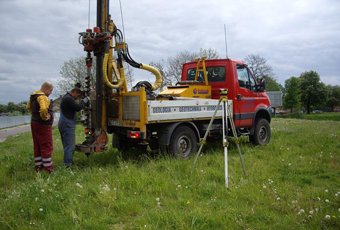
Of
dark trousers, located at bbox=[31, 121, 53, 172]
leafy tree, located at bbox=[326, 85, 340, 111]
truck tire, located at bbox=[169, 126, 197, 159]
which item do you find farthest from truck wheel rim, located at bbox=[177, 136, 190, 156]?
leafy tree, located at bbox=[326, 85, 340, 111]

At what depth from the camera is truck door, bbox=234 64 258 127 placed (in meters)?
10.5

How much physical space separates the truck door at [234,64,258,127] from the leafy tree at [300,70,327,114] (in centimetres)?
7341

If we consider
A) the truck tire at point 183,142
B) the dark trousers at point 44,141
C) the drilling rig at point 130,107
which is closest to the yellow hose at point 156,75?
the drilling rig at point 130,107

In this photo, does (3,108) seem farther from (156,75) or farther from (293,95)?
(156,75)

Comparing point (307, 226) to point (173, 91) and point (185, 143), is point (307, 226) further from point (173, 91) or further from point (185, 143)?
point (173, 91)

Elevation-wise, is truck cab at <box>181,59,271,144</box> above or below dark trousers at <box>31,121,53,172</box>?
above

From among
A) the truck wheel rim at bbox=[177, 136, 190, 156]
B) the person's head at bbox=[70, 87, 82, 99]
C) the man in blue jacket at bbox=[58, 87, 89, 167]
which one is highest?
the person's head at bbox=[70, 87, 82, 99]

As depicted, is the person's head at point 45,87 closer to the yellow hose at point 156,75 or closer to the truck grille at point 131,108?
the truck grille at point 131,108

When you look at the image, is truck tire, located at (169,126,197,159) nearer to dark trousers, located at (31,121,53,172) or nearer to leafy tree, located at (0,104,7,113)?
dark trousers, located at (31,121,53,172)

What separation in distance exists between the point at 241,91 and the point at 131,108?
12.5 ft

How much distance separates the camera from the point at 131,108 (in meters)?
8.22

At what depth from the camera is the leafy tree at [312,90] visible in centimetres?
7912

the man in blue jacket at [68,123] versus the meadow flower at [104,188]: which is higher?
the man in blue jacket at [68,123]

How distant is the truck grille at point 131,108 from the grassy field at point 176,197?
116cm
